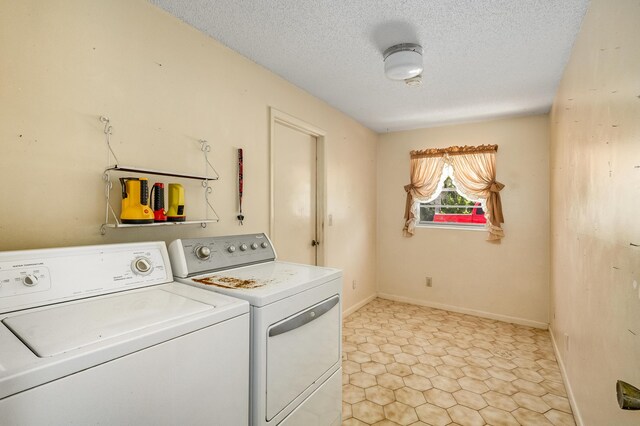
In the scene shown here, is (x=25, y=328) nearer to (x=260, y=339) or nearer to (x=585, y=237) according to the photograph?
(x=260, y=339)

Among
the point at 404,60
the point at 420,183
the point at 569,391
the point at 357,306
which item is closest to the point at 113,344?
the point at 404,60

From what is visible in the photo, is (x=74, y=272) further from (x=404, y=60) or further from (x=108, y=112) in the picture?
(x=404, y=60)

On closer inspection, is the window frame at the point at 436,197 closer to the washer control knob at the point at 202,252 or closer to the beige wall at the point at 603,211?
the beige wall at the point at 603,211

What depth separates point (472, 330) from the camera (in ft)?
10.8

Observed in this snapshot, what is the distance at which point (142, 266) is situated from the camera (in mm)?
1332

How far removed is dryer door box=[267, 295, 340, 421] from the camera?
1.23 m

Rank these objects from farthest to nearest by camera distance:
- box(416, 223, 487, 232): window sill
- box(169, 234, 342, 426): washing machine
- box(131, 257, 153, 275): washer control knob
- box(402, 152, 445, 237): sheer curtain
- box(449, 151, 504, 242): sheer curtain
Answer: box(402, 152, 445, 237): sheer curtain, box(416, 223, 487, 232): window sill, box(449, 151, 504, 242): sheer curtain, box(131, 257, 153, 275): washer control knob, box(169, 234, 342, 426): washing machine

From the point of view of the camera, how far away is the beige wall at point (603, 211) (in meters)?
1.08

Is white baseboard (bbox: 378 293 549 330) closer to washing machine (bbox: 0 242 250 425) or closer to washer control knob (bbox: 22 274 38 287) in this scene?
washing machine (bbox: 0 242 250 425)

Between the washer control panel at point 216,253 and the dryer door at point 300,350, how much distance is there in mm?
560

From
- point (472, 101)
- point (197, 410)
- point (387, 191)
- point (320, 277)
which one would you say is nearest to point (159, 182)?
point (320, 277)

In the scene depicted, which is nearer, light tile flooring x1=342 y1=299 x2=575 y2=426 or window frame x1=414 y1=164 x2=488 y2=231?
light tile flooring x1=342 y1=299 x2=575 y2=426

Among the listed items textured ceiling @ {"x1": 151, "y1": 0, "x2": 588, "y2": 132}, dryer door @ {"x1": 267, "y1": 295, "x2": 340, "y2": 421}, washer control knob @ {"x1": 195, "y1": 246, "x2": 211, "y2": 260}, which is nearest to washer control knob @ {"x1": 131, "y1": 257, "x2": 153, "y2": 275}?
washer control knob @ {"x1": 195, "y1": 246, "x2": 211, "y2": 260}

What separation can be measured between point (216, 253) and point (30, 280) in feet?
2.50
